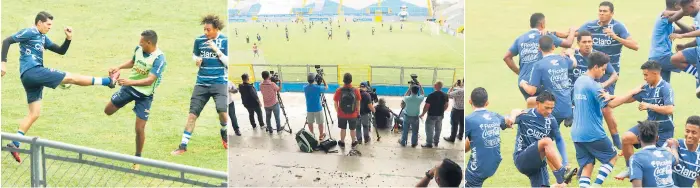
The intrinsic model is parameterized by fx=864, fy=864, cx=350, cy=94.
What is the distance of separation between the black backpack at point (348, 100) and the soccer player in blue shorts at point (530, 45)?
1.07 meters

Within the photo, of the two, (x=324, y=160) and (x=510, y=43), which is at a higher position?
(x=510, y=43)

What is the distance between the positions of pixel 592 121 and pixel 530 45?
551 mm

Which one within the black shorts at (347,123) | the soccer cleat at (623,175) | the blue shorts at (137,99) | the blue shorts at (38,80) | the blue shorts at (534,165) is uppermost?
the blue shorts at (38,80)

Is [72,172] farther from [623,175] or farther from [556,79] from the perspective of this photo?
[623,175]

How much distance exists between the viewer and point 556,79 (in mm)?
4840

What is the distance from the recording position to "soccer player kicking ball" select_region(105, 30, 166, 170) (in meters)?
5.21

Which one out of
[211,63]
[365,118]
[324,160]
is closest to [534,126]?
[365,118]

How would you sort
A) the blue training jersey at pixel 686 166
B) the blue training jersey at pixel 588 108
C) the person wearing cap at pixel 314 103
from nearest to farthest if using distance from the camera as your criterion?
the person wearing cap at pixel 314 103 → the blue training jersey at pixel 686 166 → the blue training jersey at pixel 588 108

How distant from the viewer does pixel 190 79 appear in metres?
5.59

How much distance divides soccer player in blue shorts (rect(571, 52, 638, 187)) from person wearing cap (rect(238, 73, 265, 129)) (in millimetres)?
1780

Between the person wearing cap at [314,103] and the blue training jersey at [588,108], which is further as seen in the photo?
the blue training jersey at [588,108]

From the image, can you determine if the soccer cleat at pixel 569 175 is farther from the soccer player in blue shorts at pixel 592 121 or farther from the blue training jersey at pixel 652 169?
the blue training jersey at pixel 652 169

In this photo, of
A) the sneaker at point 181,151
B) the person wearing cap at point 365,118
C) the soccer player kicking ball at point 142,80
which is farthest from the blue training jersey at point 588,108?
the soccer player kicking ball at point 142,80

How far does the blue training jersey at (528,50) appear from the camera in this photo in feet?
16.1
